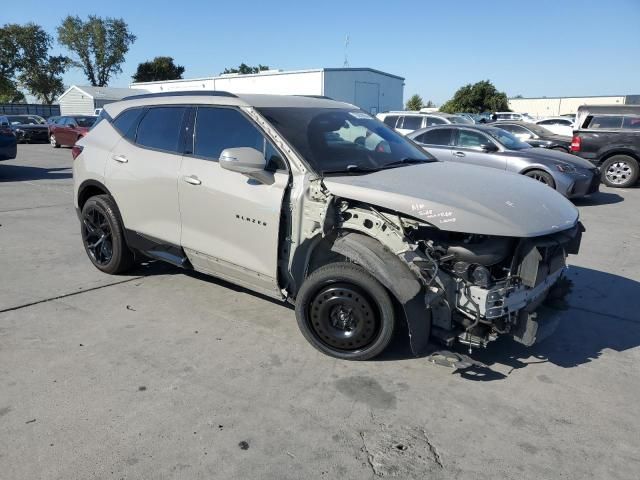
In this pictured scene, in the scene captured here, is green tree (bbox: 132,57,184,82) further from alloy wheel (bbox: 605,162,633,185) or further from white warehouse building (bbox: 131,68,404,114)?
alloy wheel (bbox: 605,162,633,185)

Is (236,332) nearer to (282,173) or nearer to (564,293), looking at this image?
(282,173)

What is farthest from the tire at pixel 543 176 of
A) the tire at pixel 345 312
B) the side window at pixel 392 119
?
the tire at pixel 345 312

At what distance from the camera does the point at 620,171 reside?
12914 mm

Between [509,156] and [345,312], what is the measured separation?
25.9 feet

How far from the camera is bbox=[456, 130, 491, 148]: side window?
1066cm

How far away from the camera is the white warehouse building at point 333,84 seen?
34.4 meters

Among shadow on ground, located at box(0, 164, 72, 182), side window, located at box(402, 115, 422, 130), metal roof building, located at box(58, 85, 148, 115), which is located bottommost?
shadow on ground, located at box(0, 164, 72, 182)

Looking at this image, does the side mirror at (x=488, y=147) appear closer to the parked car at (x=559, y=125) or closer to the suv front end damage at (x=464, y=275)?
the suv front end damage at (x=464, y=275)

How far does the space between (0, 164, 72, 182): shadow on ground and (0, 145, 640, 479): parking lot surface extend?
9.92 m

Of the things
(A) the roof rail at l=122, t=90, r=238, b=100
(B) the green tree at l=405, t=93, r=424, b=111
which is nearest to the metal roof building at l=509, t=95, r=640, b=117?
(B) the green tree at l=405, t=93, r=424, b=111

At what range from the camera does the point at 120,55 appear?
250 feet

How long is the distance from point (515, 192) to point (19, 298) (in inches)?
178

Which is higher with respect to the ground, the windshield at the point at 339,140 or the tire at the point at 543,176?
the windshield at the point at 339,140

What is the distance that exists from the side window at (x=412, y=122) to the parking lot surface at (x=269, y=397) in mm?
10998
